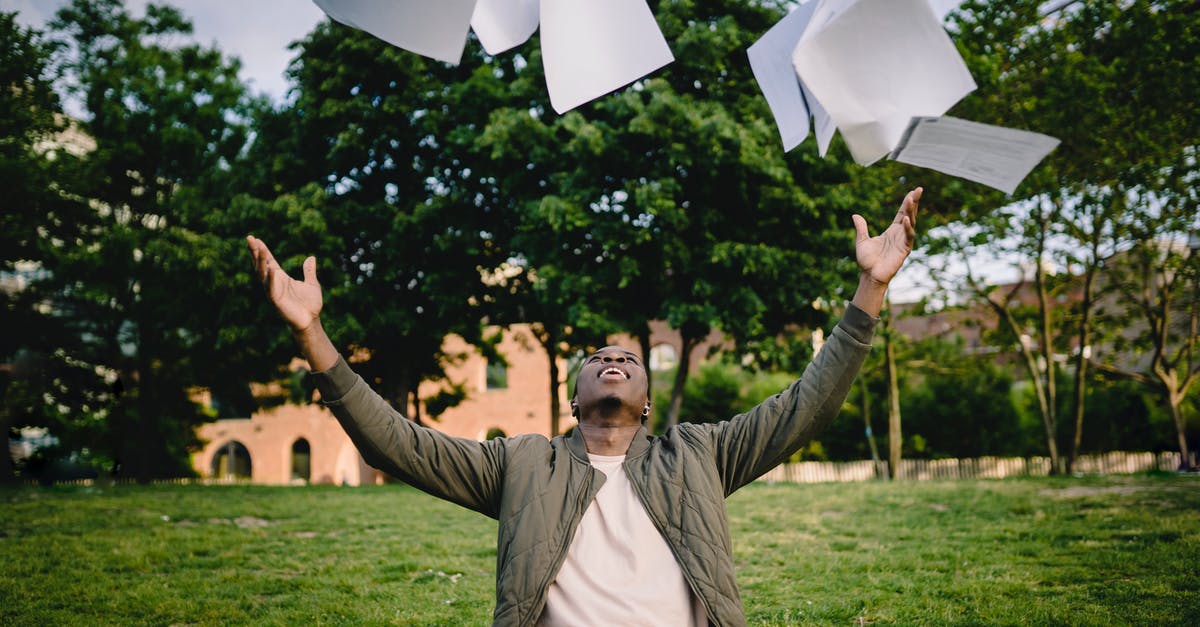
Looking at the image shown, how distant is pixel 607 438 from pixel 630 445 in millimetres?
99

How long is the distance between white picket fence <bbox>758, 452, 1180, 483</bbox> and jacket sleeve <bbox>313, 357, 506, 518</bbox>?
24774 millimetres

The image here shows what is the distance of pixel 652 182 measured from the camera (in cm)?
1525

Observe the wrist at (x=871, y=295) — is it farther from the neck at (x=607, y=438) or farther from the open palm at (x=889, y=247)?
Answer: the neck at (x=607, y=438)

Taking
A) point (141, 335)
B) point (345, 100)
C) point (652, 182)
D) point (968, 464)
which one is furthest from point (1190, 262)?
point (141, 335)

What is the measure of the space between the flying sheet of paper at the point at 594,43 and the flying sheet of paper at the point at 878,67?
0.61 metres

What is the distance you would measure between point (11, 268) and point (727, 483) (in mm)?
23904

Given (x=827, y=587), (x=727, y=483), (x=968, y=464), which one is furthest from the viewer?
(x=968, y=464)

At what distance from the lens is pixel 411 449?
3217 mm

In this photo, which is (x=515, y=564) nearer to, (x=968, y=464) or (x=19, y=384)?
(x=19, y=384)

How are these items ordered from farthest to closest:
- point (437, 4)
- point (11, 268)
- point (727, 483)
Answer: point (11, 268) < point (727, 483) < point (437, 4)

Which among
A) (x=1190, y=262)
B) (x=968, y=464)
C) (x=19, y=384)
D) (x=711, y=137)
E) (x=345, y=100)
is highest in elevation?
(x=345, y=100)

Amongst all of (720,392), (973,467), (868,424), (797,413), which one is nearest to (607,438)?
(797,413)

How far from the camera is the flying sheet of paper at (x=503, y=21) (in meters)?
3.21

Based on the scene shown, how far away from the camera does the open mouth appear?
137 inches
